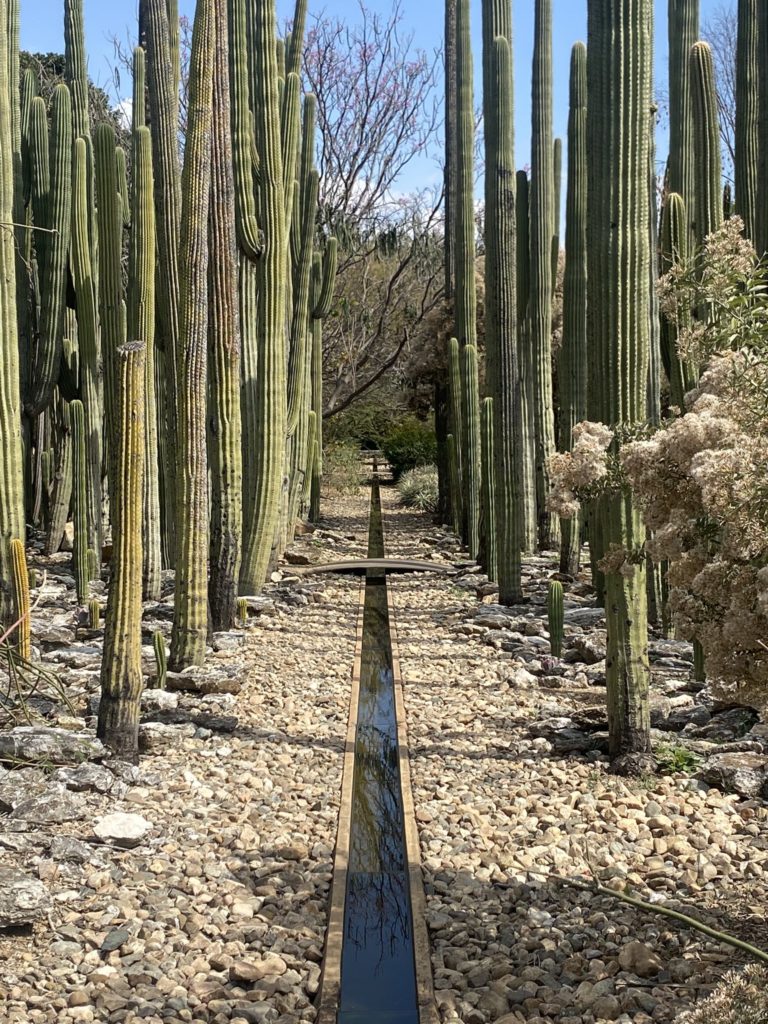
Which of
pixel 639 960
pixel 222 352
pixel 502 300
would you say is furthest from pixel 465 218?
pixel 639 960

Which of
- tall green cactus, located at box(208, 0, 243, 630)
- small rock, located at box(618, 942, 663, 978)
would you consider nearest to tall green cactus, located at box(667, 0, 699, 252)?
tall green cactus, located at box(208, 0, 243, 630)

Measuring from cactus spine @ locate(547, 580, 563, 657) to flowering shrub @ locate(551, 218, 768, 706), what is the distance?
4119 millimetres

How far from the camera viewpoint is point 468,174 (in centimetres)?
1491

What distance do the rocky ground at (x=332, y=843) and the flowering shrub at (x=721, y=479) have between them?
112 centimetres

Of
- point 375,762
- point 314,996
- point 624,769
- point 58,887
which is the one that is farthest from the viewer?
point 375,762

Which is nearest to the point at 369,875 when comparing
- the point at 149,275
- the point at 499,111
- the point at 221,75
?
the point at 149,275

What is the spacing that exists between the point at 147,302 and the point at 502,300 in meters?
4.04

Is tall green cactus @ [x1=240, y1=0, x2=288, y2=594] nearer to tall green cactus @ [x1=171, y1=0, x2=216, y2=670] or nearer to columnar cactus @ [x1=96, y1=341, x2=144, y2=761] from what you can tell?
tall green cactus @ [x1=171, y1=0, x2=216, y2=670]

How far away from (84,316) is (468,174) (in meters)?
6.30

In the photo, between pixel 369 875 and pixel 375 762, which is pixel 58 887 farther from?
pixel 375 762

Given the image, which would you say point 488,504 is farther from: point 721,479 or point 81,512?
point 721,479

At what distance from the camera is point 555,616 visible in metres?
8.41

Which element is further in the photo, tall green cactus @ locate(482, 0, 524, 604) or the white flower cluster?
tall green cactus @ locate(482, 0, 524, 604)

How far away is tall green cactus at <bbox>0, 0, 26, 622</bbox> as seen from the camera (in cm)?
846
